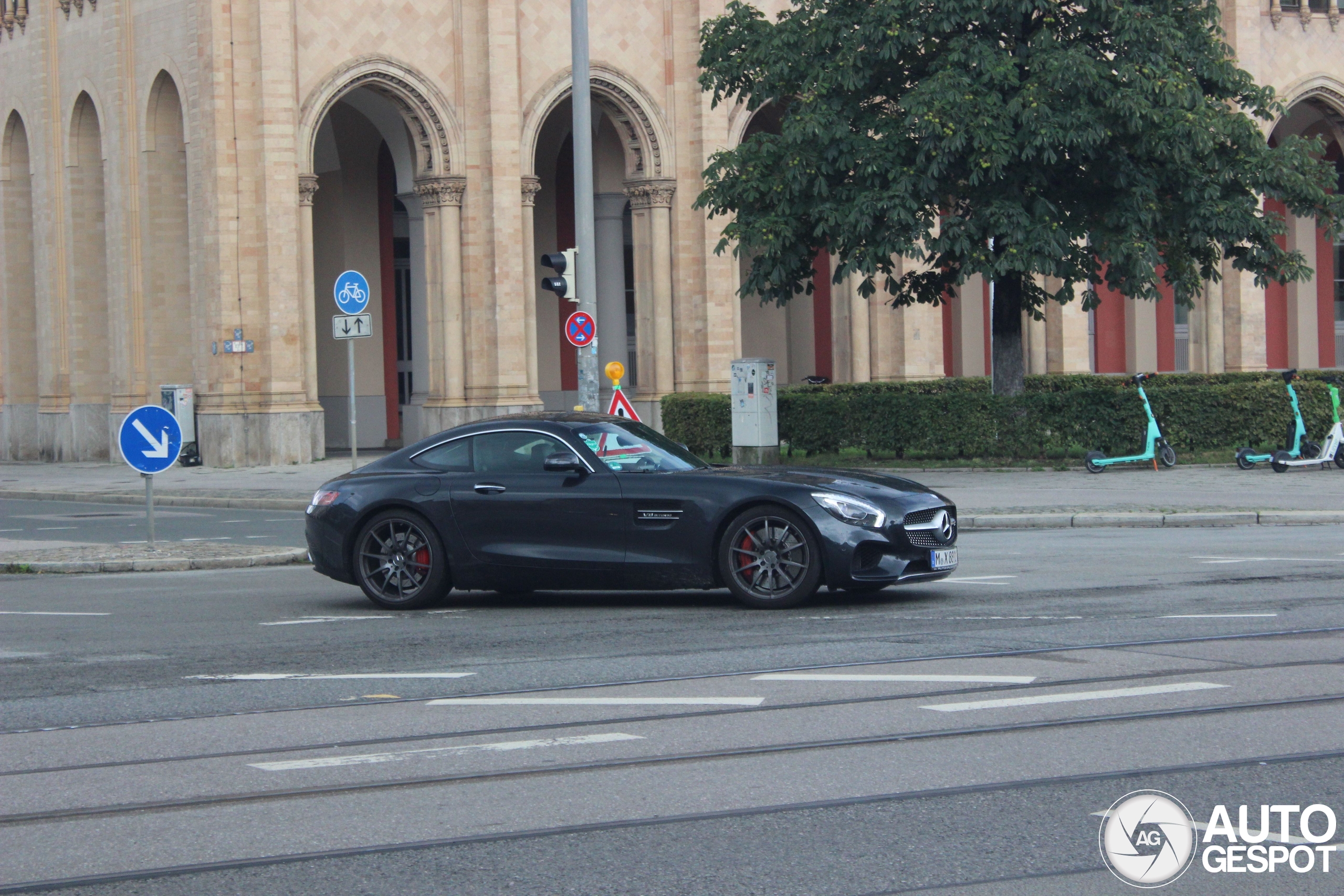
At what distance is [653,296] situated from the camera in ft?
124

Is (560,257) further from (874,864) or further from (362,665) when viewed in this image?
(874,864)

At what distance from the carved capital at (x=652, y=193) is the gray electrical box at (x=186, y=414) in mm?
10911

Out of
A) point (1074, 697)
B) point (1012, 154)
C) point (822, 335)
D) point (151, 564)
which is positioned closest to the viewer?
point (1074, 697)

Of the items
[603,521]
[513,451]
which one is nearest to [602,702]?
[603,521]

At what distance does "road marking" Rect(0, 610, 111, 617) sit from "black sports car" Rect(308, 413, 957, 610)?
1.64 metres

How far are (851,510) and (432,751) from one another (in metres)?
4.56

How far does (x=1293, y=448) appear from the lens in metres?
24.0

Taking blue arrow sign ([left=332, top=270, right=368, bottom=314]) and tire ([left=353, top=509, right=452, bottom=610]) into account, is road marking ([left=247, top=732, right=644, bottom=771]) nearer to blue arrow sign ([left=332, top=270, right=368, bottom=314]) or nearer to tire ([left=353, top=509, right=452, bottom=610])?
tire ([left=353, top=509, right=452, bottom=610])

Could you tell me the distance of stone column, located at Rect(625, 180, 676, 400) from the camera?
3753 cm

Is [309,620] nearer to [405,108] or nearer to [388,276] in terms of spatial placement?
[405,108]

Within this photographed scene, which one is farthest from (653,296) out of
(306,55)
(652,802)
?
(652,802)

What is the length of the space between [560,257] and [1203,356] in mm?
24845

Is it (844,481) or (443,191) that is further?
(443,191)

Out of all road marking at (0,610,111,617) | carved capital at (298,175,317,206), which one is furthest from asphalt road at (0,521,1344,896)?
carved capital at (298,175,317,206)
